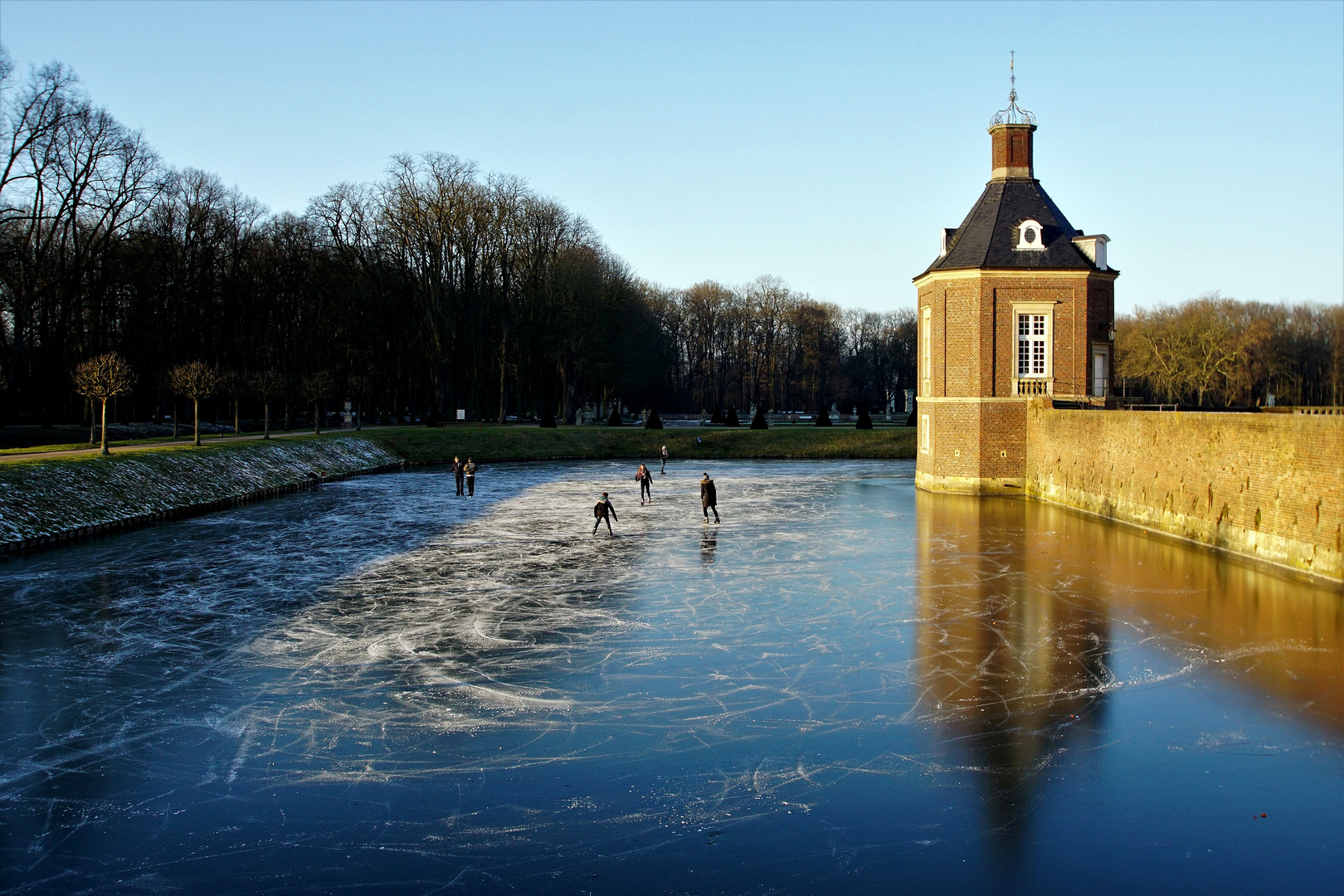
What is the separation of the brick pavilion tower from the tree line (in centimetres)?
3133

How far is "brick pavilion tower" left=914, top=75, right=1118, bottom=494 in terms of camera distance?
35.5 m

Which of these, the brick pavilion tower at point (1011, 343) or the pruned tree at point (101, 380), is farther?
the brick pavilion tower at point (1011, 343)

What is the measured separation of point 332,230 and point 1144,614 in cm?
5675

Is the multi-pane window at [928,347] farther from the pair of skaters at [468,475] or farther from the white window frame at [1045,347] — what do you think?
the pair of skaters at [468,475]

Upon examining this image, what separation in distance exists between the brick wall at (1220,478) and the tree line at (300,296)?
3551 centimetres

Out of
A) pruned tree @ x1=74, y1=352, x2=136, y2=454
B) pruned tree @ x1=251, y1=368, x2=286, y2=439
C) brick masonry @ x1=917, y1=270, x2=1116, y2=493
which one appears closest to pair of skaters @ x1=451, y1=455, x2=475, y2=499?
pruned tree @ x1=74, y1=352, x2=136, y2=454

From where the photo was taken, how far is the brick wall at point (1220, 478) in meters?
17.6

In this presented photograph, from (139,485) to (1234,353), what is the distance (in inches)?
2890

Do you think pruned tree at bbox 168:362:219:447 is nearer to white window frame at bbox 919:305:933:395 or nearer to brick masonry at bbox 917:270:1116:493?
white window frame at bbox 919:305:933:395

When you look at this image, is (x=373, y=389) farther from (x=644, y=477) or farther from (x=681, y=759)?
(x=681, y=759)

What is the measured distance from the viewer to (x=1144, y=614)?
593 inches

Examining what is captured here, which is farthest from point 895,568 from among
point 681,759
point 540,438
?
point 540,438

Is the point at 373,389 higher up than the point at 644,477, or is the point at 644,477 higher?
the point at 373,389

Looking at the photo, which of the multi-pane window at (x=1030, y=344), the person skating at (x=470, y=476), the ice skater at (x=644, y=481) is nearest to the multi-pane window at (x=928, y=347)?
the multi-pane window at (x=1030, y=344)
